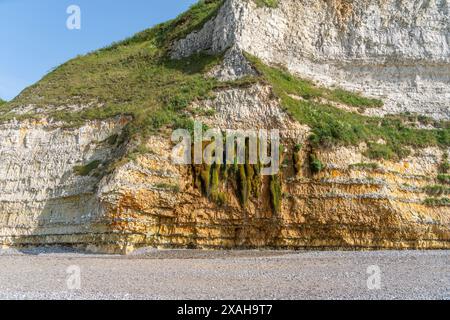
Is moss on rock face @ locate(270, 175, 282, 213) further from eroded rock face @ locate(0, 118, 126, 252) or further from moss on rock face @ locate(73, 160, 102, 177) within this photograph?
moss on rock face @ locate(73, 160, 102, 177)

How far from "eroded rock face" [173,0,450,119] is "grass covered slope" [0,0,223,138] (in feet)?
10.9

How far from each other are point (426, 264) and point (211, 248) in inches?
Result: 384

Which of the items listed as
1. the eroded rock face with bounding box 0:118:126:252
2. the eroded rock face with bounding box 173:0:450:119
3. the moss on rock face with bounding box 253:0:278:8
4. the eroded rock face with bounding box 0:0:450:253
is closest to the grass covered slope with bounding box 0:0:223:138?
the eroded rock face with bounding box 0:0:450:253

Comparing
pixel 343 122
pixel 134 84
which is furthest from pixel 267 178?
pixel 134 84

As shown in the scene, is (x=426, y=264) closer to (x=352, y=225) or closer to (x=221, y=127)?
(x=352, y=225)

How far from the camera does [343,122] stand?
25328mm

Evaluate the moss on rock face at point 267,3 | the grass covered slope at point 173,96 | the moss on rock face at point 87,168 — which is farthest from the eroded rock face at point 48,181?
the moss on rock face at point 267,3

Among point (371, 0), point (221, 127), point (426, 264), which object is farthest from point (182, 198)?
point (371, 0)

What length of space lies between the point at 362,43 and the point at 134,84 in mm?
15577

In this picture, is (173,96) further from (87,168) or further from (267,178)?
(267,178)

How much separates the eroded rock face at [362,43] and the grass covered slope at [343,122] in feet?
4.99

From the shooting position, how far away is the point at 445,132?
90.6 ft

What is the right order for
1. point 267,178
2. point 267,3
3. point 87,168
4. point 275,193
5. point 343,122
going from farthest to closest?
1. point 267,3
2. point 87,168
3. point 343,122
4. point 267,178
5. point 275,193

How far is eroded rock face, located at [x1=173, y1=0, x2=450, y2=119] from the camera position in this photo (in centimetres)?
2964
